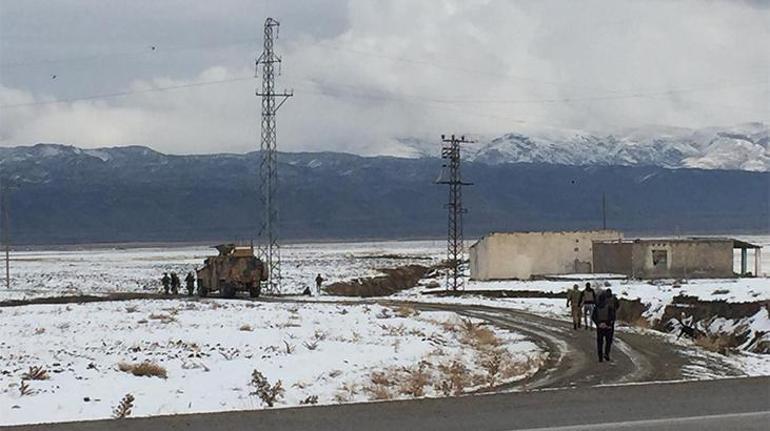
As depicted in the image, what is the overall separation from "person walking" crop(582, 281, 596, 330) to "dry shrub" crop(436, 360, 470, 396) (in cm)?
411

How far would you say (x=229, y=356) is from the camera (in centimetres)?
2272

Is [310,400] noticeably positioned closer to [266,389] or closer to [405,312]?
[266,389]

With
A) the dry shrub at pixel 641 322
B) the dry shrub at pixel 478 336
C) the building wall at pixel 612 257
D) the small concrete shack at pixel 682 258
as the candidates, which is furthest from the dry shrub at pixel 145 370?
the building wall at pixel 612 257

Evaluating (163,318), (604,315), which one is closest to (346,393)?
(604,315)

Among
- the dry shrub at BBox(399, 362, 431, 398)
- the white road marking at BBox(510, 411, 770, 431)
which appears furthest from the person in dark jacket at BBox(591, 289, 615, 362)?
the white road marking at BBox(510, 411, 770, 431)

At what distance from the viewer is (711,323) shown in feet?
118

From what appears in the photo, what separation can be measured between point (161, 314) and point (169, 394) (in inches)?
650

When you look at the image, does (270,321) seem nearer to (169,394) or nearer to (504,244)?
(169,394)

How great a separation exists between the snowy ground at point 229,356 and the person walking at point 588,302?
1.98 metres

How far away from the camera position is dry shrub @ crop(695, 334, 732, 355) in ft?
91.2

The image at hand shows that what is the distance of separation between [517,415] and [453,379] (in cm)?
753

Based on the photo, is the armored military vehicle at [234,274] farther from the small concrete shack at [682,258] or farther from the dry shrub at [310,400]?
the dry shrub at [310,400]

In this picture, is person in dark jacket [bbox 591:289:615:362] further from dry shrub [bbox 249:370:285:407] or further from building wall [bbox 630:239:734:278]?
building wall [bbox 630:239:734:278]

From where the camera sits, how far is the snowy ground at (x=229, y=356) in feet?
57.7
